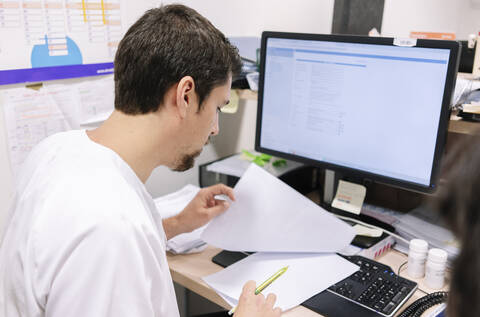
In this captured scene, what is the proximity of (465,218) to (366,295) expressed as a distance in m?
0.62

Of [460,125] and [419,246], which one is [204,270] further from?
[460,125]

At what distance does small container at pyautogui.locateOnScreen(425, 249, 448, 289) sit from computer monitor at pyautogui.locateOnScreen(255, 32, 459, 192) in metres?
0.17

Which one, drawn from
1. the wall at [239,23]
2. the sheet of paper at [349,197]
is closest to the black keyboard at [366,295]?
the sheet of paper at [349,197]

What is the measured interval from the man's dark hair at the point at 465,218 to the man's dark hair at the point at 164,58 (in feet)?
1.91

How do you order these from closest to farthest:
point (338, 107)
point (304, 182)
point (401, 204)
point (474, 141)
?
point (474, 141) → point (338, 107) → point (401, 204) → point (304, 182)

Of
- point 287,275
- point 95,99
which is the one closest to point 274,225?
point 287,275

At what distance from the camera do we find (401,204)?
1.35 m

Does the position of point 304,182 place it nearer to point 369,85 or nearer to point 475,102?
point 369,85

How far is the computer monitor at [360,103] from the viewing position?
3.46 ft

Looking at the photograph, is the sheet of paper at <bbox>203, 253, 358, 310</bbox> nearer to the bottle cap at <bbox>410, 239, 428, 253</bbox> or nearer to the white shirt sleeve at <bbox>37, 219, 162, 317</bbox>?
the bottle cap at <bbox>410, 239, 428, 253</bbox>

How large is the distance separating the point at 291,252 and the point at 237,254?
0.46 feet

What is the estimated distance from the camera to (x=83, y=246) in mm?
667

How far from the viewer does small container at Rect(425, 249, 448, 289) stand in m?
1.01

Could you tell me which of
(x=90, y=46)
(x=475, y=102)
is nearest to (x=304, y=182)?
(x=475, y=102)
